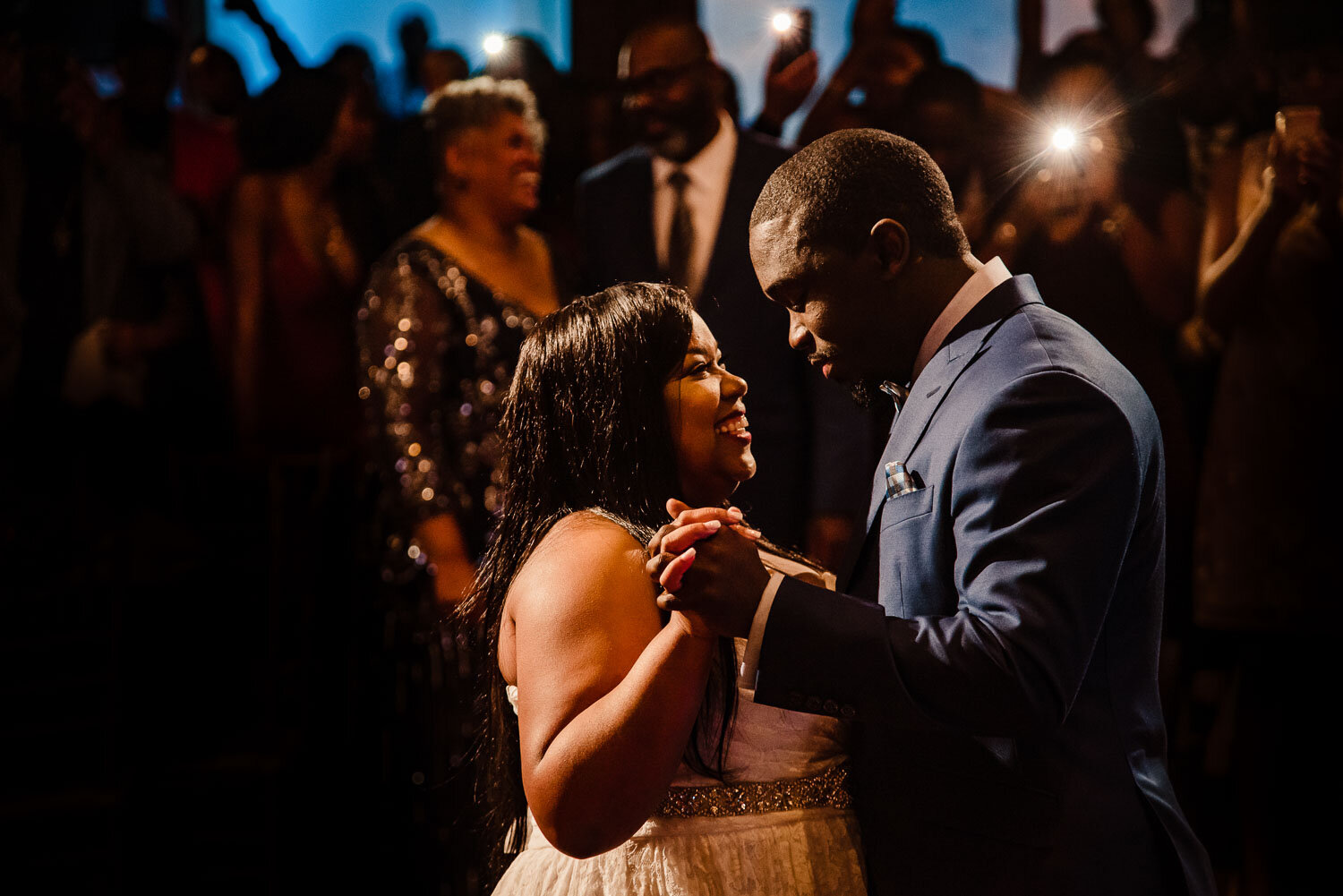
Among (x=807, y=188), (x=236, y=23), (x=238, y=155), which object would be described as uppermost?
(x=236, y=23)

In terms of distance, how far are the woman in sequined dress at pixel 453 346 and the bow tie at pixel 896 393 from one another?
53.9 inches

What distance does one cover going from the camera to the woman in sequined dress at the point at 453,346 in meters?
2.66

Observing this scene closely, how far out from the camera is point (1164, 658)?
220 centimetres

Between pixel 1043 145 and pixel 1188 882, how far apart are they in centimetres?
103

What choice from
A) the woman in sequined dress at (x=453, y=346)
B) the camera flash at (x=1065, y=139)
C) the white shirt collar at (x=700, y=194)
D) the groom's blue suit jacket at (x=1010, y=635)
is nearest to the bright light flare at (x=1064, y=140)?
the camera flash at (x=1065, y=139)

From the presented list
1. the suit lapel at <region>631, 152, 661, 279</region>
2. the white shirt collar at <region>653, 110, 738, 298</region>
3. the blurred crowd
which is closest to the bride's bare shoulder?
the blurred crowd

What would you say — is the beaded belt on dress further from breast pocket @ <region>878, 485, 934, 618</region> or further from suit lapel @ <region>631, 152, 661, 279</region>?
suit lapel @ <region>631, 152, 661, 279</region>

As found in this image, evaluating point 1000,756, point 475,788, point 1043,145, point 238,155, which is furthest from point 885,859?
point 238,155

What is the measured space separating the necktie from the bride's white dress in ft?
2.54

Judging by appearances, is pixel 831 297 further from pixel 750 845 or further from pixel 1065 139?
pixel 1065 139

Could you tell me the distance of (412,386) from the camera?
2674mm

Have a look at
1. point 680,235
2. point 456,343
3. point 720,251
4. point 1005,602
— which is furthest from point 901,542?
point 456,343

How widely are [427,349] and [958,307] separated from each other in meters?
1.65

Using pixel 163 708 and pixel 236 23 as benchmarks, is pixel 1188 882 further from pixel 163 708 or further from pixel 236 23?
pixel 236 23
